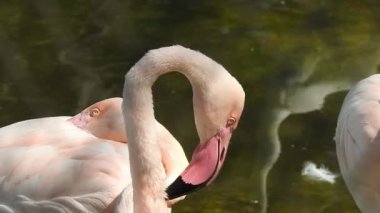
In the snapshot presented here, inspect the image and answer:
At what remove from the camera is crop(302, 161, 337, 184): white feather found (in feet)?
Answer: 13.9

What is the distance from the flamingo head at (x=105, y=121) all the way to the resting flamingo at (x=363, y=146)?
0.90 meters

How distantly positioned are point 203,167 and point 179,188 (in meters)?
0.12

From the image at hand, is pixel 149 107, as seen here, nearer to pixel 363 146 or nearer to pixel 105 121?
pixel 105 121

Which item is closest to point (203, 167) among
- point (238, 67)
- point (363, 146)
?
point (363, 146)

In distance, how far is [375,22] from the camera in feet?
18.7

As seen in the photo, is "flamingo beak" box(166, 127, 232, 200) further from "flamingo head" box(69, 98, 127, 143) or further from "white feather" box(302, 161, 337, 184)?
"white feather" box(302, 161, 337, 184)

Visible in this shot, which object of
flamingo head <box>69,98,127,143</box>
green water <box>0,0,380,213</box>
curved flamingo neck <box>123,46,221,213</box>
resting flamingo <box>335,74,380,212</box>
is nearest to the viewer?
curved flamingo neck <box>123,46,221,213</box>

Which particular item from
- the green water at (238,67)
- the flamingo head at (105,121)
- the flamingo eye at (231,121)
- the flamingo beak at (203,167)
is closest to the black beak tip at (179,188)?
the flamingo beak at (203,167)

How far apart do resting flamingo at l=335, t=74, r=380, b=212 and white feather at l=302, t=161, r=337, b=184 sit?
0.60 meters

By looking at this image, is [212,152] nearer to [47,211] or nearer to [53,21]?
[47,211]

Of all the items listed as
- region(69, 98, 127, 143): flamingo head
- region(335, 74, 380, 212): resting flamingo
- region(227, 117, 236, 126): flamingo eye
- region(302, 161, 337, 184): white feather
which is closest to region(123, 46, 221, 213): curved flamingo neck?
region(227, 117, 236, 126): flamingo eye

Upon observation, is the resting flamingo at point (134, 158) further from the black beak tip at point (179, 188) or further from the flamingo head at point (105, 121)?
the flamingo head at point (105, 121)

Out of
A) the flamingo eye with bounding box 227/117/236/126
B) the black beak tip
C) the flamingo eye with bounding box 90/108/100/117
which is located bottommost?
the black beak tip

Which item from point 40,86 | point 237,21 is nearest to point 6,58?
point 40,86
